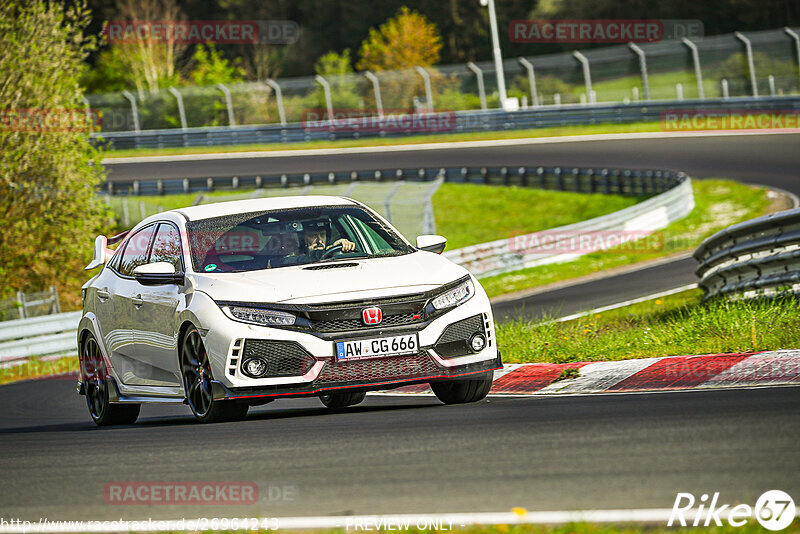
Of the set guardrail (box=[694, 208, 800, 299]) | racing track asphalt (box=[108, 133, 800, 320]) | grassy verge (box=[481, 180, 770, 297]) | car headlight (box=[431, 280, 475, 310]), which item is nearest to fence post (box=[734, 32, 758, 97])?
racing track asphalt (box=[108, 133, 800, 320])

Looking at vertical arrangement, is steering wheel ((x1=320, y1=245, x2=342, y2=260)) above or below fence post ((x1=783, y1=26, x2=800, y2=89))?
above

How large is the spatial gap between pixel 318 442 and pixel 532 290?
622 inches

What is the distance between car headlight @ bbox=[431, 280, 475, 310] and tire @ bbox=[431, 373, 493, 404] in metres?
0.59

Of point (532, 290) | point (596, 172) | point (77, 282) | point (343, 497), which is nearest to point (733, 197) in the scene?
point (596, 172)

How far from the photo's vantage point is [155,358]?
883 cm

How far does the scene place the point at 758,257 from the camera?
500 inches

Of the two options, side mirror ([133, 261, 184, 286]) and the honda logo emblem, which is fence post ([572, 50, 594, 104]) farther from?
the honda logo emblem

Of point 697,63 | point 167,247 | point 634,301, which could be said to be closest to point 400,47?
point 697,63

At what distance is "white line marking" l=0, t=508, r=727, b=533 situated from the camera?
4664 millimetres

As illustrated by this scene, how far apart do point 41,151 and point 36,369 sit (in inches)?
311

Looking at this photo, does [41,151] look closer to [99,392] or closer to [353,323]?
[99,392]

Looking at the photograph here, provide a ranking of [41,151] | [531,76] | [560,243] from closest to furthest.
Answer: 1. [560,243]
2. [41,151]
3. [531,76]

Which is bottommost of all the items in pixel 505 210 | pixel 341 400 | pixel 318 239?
pixel 505 210

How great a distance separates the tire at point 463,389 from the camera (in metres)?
8.50
